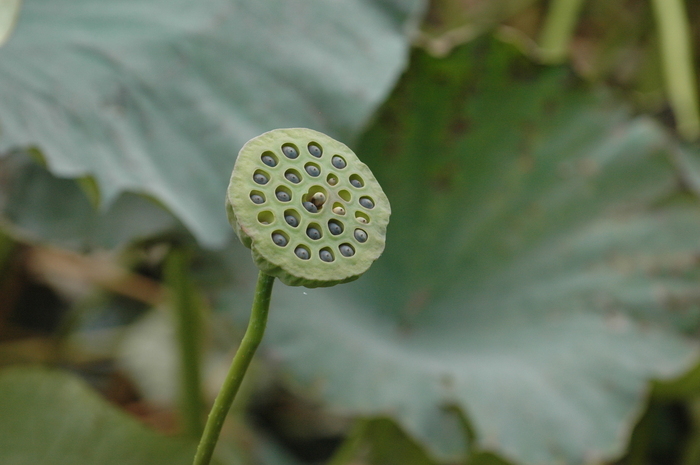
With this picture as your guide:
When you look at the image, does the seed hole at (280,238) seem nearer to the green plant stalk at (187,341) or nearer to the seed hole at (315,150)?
the seed hole at (315,150)

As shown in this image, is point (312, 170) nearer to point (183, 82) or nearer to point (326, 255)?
point (326, 255)

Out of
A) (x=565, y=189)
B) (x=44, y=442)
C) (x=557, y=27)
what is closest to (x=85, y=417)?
(x=44, y=442)

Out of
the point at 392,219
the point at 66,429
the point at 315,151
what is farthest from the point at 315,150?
the point at 392,219

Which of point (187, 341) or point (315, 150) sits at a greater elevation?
point (315, 150)

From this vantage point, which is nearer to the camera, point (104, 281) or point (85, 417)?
point (85, 417)

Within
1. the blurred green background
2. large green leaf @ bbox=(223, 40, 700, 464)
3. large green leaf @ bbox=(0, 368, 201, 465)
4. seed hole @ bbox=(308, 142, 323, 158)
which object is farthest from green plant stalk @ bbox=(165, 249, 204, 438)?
seed hole @ bbox=(308, 142, 323, 158)

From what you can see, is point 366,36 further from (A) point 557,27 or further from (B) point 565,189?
(A) point 557,27

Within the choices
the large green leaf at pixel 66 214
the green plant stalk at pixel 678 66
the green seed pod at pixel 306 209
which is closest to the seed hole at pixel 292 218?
the green seed pod at pixel 306 209
